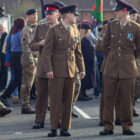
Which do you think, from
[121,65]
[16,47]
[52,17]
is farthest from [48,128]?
[16,47]

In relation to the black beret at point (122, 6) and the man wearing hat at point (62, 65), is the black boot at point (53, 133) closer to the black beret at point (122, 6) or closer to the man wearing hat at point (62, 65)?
the man wearing hat at point (62, 65)

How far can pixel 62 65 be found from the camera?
334 inches

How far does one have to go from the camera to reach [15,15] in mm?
53062

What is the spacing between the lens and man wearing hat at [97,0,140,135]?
8.53 metres

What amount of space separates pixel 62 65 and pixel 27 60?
2.60 metres

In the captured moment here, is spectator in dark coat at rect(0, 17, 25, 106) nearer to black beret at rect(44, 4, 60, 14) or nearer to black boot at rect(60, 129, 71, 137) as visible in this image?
black beret at rect(44, 4, 60, 14)

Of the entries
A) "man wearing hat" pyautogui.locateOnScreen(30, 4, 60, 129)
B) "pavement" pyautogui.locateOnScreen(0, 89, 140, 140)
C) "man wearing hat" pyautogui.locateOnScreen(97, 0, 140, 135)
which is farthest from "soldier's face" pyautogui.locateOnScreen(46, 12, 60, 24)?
"pavement" pyautogui.locateOnScreen(0, 89, 140, 140)

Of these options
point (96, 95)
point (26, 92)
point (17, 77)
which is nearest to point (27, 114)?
point (26, 92)

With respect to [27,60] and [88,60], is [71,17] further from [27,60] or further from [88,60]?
[88,60]

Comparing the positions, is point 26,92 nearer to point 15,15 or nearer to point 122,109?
point 122,109

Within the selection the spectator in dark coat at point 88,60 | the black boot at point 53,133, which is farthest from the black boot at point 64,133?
the spectator in dark coat at point 88,60

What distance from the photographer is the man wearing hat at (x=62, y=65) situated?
8.48 meters

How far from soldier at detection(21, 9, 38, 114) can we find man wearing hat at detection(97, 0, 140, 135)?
2.46 m

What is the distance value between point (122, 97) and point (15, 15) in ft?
148
